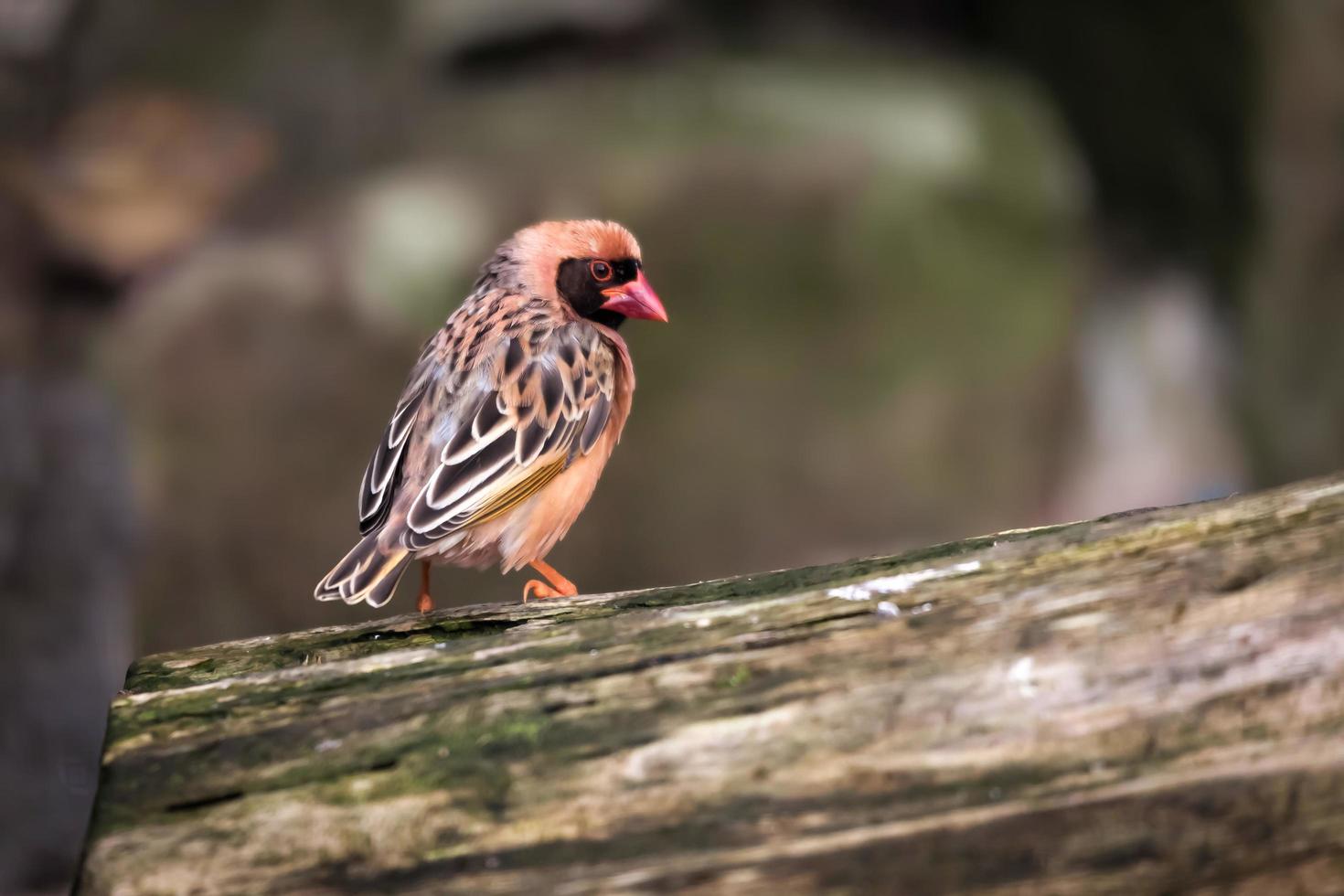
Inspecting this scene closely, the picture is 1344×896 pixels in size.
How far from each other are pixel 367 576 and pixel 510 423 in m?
0.83

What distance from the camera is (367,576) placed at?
4.33 metres

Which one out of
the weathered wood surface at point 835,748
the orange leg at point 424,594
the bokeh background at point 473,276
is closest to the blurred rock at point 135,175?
the bokeh background at point 473,276

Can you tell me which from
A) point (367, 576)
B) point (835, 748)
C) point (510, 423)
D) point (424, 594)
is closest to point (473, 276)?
point (510, 423)

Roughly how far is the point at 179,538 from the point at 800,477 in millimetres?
4396

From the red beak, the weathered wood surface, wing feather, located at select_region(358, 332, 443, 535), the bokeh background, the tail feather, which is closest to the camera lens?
the weathered wood surface

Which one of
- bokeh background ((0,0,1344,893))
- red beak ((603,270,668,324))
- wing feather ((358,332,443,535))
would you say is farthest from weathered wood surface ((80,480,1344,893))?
bokeh background ((0,0,1344,893))

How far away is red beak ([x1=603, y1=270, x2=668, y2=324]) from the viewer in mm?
5625

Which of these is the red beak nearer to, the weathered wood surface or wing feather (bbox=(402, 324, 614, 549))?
wing feather (bbox=(402, 324, 614, 549))

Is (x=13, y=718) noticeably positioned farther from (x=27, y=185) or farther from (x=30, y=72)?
(x=30, y=72)

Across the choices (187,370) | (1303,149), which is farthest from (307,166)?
(1303,149)

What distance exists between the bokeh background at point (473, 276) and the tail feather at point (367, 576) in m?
5.11

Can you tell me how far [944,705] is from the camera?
8.79 feet

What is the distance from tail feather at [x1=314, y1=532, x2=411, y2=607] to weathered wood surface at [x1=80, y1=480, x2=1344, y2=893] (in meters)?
1.23

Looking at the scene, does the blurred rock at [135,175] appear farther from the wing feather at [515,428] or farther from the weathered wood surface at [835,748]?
the weathered wood surface at [835,748]
